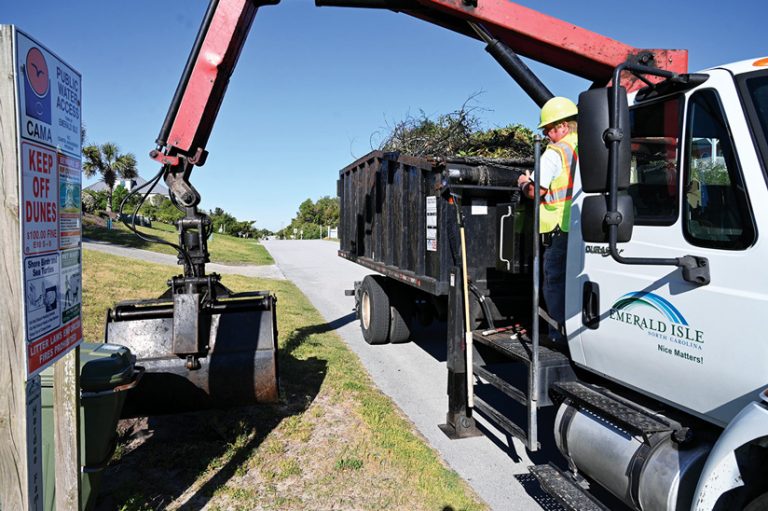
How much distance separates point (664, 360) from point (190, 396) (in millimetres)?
3433

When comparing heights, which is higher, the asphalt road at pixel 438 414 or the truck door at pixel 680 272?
the truck door at pixel 680 272

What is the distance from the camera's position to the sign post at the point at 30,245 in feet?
6.56

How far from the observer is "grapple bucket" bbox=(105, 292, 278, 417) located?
4.37m

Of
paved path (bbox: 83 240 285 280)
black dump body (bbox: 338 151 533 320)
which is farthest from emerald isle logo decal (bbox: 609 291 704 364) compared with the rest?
paved path (bbox: 83 240 285 280)

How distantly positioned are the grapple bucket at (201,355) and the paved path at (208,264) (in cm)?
1282

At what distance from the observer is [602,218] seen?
2.48m

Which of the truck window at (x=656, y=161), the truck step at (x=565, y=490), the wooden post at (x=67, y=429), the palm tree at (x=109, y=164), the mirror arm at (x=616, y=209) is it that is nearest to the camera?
the mirror arm at (x=616, y=209)

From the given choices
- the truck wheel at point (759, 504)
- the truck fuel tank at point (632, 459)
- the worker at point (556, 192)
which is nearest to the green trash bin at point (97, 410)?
the truck fuel tank at point (632, 459)

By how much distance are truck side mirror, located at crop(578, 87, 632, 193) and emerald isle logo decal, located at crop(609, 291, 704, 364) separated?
2.33 feet

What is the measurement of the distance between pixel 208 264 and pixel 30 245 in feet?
64.8

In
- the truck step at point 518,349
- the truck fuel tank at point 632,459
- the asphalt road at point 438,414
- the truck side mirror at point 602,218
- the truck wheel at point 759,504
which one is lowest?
the asphalt road at point 438,414

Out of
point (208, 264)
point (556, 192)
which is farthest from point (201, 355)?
point (208, 264)

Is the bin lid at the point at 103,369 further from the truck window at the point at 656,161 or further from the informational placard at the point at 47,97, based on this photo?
the truck window at the point at 656,161

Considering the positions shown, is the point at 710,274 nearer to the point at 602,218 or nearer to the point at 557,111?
the point at 602,218
